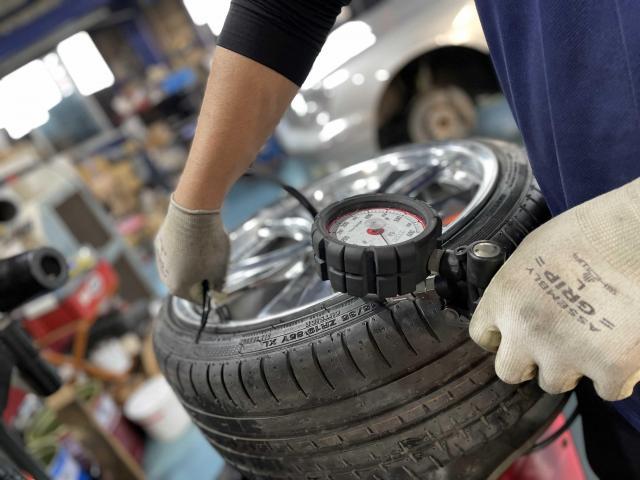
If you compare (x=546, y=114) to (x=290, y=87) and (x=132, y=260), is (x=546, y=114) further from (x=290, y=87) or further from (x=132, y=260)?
(x=132, y=260)

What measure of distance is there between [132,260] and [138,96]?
4.35 metres

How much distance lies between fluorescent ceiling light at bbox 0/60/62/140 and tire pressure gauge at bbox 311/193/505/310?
6824 millimetres

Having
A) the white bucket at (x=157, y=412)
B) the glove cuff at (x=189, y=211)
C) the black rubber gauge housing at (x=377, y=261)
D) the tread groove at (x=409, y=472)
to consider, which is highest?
the glove cuff at (x=189, y=211)

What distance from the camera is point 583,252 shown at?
46 cm

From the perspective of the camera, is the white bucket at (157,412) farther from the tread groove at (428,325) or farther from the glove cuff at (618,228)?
A: the glove cuff at (618,228)

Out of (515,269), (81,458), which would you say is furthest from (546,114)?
(81,458)

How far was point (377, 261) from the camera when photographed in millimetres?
505

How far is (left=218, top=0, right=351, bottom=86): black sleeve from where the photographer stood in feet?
2.32

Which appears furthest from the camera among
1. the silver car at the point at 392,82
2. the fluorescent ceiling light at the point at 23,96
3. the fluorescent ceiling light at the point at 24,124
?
the fluorescent ceiling light at the point at 23,96

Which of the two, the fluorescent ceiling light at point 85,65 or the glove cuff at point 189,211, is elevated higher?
the fluorescent ceiling light at point 85,65

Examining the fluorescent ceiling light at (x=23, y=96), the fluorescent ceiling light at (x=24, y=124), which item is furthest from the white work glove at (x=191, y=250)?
the fluorescent ceiling light at (x=23, y=96)

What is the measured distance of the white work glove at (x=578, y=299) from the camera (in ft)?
1.43

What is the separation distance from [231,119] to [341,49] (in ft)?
6.00

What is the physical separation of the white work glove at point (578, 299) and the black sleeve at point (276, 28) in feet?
1.51
